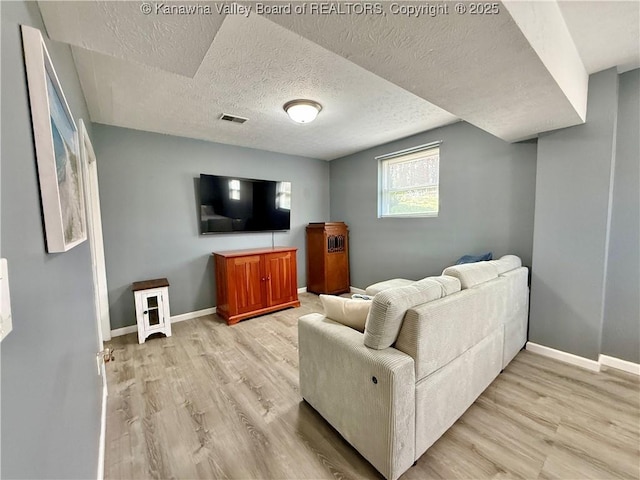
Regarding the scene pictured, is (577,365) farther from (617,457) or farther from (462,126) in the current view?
(462,126)

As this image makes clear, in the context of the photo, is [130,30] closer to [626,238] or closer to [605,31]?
[605,31]

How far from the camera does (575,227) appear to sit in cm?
227

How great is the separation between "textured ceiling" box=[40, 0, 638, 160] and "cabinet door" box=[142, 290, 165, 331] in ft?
6.32

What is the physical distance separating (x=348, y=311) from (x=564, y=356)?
2253 mm

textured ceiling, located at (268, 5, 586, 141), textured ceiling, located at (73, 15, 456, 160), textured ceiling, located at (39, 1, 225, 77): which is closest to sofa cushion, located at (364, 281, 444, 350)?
textured ceiling, located at (268, 5, 586, 141)

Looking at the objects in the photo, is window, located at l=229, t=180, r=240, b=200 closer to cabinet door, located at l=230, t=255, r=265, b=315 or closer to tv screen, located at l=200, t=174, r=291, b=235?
tv screen, located at l=200, t=174, r=291, b=235

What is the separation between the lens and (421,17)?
100 cm

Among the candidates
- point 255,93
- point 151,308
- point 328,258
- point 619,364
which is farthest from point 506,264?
point 151,308

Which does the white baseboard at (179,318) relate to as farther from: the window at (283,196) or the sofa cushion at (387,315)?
the sofa cushion at (387,315)

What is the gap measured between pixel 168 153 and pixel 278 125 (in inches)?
58.3

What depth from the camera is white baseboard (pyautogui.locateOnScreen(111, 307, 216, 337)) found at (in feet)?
9.95

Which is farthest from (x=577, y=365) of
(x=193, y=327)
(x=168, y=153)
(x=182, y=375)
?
(x=168, y=153)

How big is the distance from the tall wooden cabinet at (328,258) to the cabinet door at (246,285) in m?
1.15

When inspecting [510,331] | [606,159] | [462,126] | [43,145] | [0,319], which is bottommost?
[510,331]
